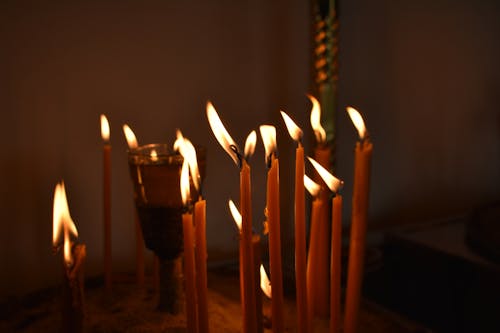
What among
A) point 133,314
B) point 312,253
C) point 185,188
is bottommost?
point 133,314

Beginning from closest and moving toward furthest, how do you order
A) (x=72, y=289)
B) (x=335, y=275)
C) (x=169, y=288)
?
(x=72, y=289) → (x=335, y=275) → (x=169, y=288)

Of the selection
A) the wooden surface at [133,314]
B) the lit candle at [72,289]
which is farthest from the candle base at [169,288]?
the lit candle at [72,289]

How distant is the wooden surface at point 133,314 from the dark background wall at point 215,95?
0.11 meters

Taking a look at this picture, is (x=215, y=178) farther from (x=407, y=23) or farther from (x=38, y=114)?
(x=407, y=23)

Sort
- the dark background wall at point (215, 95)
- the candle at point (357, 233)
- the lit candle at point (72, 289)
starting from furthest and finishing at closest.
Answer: the dark background wall at point (215, 95)
the candle at point (357, 233)
the lit candle at point (72, 289)

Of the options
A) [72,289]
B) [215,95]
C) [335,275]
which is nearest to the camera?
[72,289]

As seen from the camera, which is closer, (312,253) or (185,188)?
(185,188)

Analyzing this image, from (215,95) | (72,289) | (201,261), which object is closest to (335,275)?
(201,261)

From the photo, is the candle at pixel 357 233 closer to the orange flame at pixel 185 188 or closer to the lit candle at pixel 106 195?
the orange flame at pixel 185 188

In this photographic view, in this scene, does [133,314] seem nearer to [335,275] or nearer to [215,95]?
[335,275]

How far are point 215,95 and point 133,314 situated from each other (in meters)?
0.45

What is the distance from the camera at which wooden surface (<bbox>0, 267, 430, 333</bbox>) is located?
0.69m

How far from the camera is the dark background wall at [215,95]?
0.82 metres

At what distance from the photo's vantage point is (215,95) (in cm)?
96
